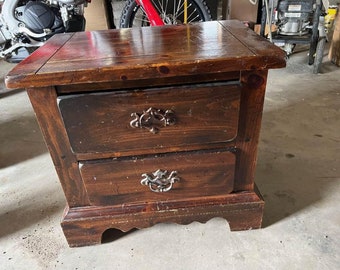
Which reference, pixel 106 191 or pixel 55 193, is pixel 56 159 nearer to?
Answer: pixel 106 191

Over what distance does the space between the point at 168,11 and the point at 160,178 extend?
2581 mm

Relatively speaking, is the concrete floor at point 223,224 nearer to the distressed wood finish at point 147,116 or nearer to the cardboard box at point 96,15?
the distressed wood finish at point 147,116

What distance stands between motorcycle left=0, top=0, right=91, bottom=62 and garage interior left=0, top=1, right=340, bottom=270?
0.96 metres

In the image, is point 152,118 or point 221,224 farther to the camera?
point 221,224

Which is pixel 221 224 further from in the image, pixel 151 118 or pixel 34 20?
pixel 34 20

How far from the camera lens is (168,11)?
2955 mm

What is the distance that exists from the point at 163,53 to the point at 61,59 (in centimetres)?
26

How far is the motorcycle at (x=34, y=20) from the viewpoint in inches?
79.0

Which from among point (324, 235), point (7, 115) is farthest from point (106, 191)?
point (7, 115)

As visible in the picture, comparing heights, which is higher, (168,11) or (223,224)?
(168,11)

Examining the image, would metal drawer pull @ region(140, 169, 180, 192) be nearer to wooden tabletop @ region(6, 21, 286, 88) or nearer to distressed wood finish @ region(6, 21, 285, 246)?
distressed wood finish @ region(6, 21, 285, 246)

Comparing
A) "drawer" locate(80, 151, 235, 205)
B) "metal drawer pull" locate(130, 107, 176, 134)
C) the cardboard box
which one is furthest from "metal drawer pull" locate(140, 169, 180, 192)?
the cardboard box

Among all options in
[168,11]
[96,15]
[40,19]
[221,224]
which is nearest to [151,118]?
[221,224]

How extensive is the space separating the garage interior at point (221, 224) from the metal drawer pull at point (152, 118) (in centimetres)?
Answer: 42
